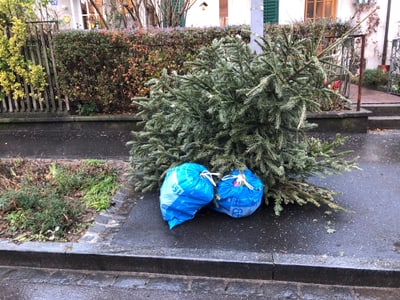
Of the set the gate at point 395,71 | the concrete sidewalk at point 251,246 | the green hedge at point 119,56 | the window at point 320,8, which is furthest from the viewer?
the window at point 320,8

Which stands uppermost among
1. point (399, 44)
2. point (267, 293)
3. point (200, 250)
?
point (399, 44)

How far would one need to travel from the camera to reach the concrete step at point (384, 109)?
246 inches

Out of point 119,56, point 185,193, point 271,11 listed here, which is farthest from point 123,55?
point 271,11

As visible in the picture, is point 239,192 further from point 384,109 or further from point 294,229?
point 384,109

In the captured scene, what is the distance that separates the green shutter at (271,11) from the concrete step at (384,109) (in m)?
4.24

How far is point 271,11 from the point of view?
934cm

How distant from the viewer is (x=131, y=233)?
3010 mm

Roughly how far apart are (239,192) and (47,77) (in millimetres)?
4726

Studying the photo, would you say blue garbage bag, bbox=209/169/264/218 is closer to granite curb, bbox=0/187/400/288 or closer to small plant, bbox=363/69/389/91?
granite curb, bbox=0/187/400/288

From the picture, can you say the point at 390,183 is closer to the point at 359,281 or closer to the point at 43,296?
the point at 359,281

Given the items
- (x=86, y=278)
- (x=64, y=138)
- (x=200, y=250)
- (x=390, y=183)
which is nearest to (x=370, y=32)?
(x=390, y=183)

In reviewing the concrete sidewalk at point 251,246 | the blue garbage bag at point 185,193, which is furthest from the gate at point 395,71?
the blue garbage bag at point 185,193

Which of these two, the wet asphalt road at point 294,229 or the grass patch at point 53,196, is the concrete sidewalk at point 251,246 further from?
the grass patch at point 53,196

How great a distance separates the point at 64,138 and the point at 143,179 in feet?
9.29
